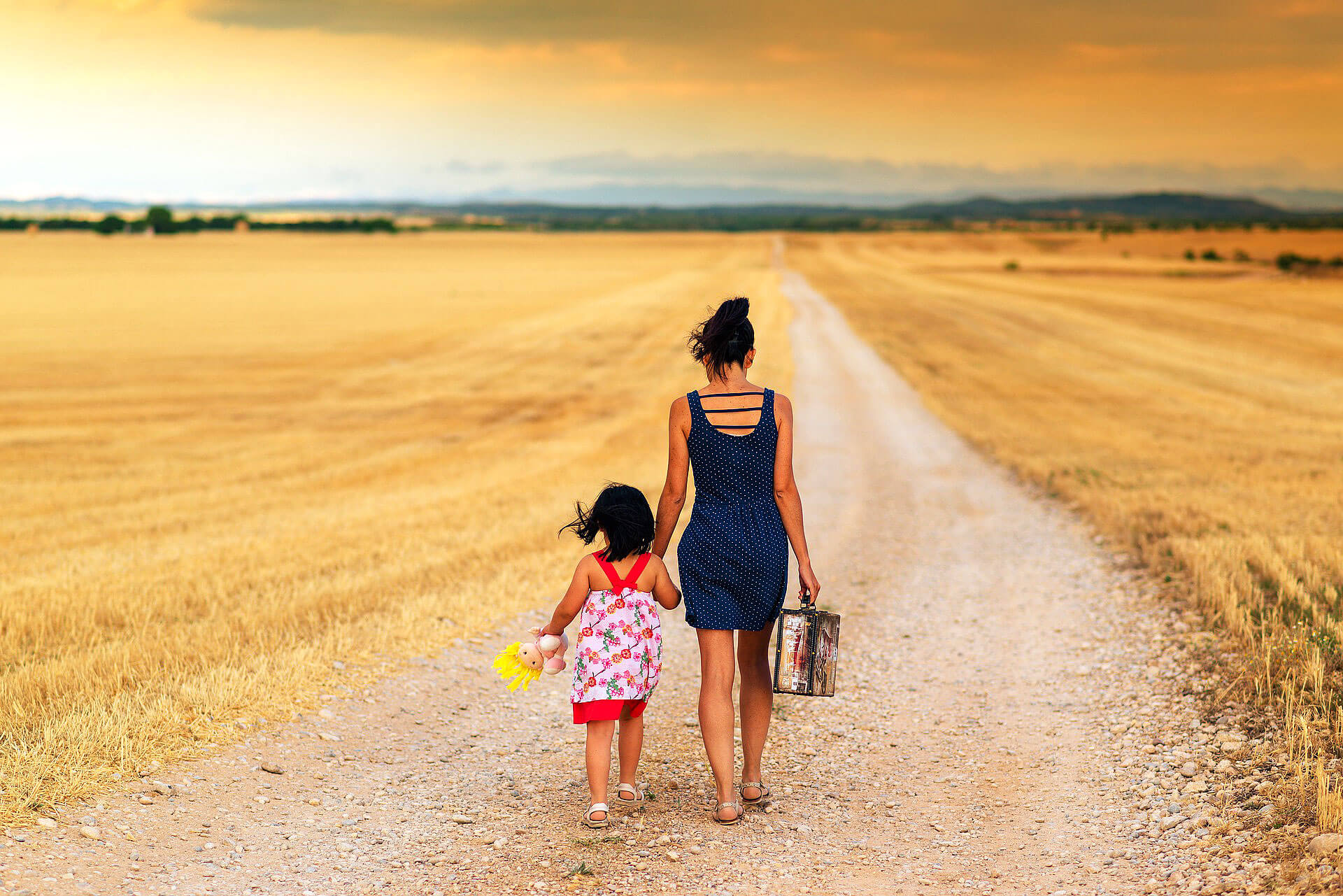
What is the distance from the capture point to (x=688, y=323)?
137 ft

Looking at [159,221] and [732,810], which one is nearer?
[732,810]

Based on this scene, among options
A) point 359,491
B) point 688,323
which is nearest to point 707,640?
point 359,491

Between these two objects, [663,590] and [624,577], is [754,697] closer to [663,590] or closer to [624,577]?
[663,590]

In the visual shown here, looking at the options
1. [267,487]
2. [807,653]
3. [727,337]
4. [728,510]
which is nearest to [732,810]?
[807,653]

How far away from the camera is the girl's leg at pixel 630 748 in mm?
5527

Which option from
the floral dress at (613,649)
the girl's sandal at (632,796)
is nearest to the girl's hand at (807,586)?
the floral dress at (613,649)

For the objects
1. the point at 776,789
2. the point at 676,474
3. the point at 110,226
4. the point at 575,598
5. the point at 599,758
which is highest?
the point at 110,226

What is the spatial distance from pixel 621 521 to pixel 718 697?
1030 mm

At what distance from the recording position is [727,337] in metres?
5.23

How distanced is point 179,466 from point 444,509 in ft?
19.9

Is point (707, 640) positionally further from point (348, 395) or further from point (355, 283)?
point (355, 283)

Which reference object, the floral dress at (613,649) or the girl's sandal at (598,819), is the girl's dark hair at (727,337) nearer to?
the floral dress at (613,649)

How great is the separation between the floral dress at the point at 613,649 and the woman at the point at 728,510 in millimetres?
251

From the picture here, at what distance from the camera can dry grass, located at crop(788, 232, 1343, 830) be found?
8094 millimetres
